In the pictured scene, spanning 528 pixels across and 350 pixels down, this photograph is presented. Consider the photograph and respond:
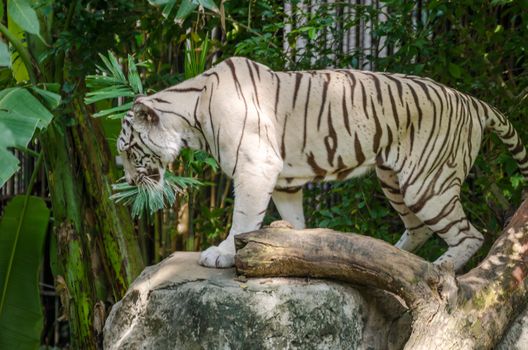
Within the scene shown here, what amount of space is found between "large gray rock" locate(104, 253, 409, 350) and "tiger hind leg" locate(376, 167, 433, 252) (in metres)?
0.64

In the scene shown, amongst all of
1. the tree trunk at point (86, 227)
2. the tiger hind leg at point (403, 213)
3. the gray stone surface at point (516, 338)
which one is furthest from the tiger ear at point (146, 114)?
the gray stone surface at point (516, 338)

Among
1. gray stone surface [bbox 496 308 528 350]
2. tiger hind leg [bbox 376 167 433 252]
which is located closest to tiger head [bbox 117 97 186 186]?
tiger hind leg [bbox 376 167 433 252]

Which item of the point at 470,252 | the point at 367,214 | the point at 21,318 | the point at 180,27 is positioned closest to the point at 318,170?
the point at 470,252

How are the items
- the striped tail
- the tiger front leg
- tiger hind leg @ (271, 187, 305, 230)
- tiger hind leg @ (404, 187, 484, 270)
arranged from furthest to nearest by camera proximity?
the striped tail < tiger hind leg @ (271, 187, 305, 230) < tiger hind leg @ (404, 187, 484, 270) < the tiger front leg

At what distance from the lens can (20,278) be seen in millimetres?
4910

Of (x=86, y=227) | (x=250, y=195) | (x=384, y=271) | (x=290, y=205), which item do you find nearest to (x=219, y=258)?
(x=250, y=195)

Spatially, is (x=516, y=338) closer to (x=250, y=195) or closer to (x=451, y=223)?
(x=451, y=223)

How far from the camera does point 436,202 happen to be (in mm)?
3584

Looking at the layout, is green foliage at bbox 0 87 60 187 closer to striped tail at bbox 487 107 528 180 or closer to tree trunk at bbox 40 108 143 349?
tree trunk at bbox 40 108 143 349

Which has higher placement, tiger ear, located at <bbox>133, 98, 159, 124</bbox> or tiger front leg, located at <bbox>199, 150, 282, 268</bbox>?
tiger ear, located at <bbox>133, 98, 159, 124</bbox>

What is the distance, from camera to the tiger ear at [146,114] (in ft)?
11.2

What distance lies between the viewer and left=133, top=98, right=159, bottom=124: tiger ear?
3.41 metres

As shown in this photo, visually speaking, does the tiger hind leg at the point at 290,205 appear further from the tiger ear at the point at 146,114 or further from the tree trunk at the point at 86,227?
the tree trunk at the point at 86,227

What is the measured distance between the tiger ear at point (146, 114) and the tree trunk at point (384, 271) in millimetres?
646
